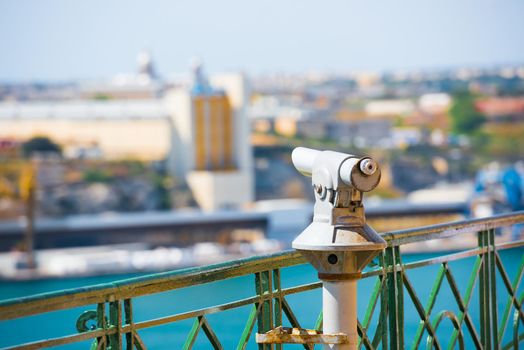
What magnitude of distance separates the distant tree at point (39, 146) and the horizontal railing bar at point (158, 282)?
795 inches

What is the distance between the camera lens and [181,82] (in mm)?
34219

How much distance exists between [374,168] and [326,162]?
1.6 inches

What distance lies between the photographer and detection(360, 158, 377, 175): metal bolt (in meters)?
0.89

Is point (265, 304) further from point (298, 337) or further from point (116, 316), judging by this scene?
point (116, 316)

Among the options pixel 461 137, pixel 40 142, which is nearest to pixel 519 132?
pixel 461 137

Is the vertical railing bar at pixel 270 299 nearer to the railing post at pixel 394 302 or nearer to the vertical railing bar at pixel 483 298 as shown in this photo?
the railing post at pixel 394 302

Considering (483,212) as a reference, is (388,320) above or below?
above

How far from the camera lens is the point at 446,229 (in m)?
1.14

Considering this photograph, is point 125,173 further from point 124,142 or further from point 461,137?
point 461,137

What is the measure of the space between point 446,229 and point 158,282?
0.37 meters

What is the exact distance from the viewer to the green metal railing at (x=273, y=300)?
0.81 m

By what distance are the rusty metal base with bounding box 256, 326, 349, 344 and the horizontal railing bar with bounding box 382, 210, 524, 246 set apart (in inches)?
5.6

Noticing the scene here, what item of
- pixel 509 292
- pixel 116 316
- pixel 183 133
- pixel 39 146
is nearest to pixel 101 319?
pixel 116 316

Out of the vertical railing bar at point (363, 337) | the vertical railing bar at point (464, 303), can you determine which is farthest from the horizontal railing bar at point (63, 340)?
the vertical railing bar at point (464, 303)
